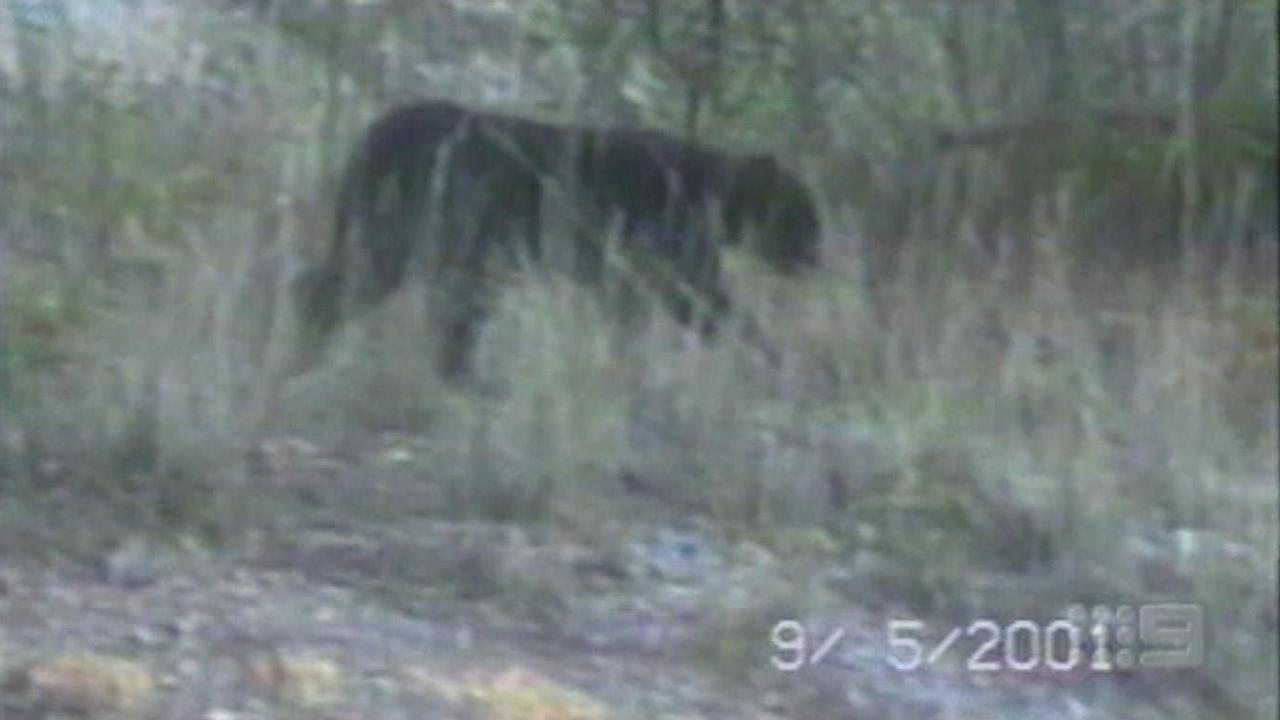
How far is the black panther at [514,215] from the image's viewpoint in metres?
9.34

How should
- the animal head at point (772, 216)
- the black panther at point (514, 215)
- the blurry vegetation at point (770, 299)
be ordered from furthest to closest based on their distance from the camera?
the animal head at point (772, 216) → the black panther at point (514, 215) → the blurry vegetation at point (770, 299)

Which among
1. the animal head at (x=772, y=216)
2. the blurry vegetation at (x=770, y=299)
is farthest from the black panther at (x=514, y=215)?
the blurry vegetation at (x=770, y=299)

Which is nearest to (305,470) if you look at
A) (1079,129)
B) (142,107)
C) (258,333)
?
(258,333)

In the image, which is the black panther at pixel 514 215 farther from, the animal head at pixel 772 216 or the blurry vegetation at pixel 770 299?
the blurry vegetation at pixel 770 299

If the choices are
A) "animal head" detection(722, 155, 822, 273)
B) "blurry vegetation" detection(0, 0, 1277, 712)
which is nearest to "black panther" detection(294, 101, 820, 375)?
"animal head" detection(722, 155, 822, 273)

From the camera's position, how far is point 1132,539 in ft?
27.2

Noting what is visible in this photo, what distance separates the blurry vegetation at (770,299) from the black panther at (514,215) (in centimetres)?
12

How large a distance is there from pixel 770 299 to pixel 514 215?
73 centimetres

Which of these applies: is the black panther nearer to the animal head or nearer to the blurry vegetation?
the animal head

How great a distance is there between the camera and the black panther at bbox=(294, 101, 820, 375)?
9.34 metres

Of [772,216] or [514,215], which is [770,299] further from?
[514,215]

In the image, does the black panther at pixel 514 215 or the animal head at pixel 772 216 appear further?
the animal head at pixel 772 216

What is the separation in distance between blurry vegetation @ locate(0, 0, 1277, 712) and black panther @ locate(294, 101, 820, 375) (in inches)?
4.5

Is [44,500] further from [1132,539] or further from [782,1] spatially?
[782,1]
